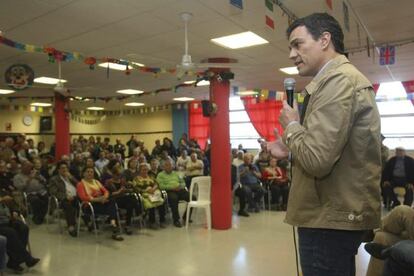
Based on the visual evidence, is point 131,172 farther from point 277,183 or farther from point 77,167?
point 277,183

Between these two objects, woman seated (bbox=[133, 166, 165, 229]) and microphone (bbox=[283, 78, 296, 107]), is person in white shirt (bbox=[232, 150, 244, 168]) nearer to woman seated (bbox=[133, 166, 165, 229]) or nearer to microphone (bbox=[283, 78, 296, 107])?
woman seated (bbox=[133, 166, 165, 229])

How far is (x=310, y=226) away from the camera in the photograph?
100 centimetres

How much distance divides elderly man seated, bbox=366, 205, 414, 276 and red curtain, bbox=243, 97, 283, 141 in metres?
8.05

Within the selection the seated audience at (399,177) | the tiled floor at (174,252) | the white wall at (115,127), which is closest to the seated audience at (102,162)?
the tiled floor at (174,252)

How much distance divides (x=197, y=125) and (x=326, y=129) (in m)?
11.0

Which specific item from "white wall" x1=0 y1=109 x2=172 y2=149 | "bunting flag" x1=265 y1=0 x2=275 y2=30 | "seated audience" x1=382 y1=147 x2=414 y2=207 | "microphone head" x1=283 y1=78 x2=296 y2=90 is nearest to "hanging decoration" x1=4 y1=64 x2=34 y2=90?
"bunting flag" x1=265 y1=0 x2=275 y2=30

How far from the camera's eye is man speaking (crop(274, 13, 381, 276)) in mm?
933

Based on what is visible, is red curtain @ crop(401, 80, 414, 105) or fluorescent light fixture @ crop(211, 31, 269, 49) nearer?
fluorescent light fixture @ crop(211, 31, 269, 49)

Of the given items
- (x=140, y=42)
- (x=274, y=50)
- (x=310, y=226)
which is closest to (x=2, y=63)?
(x=140, y=42)

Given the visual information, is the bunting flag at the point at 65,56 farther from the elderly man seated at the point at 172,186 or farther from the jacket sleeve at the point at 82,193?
the jacket sleeve at the point at 82,193

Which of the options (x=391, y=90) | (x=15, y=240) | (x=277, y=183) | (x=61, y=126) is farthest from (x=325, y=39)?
(x=391, y=90)

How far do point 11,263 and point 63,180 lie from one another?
73.2 inches

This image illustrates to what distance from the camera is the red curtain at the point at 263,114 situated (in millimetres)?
10445

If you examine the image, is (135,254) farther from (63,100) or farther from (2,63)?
(63,100)
